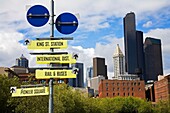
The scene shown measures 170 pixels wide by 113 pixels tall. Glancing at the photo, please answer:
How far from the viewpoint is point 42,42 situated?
37.6 feet

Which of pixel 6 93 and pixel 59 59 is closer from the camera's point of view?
pixel 59 59

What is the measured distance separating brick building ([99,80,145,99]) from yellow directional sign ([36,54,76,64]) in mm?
139646

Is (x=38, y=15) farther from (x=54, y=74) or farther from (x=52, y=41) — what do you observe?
(x=54, y=74)

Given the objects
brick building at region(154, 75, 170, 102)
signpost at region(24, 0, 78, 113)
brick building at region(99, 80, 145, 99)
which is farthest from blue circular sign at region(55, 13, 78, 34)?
brick building at region(99, 80, 145, 99)

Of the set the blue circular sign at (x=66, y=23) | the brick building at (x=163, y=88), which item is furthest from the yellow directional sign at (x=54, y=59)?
the brick building at (x=163, y=88)

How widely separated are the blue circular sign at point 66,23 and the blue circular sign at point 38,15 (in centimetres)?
42

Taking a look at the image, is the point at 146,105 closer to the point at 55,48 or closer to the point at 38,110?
the point at 38,110

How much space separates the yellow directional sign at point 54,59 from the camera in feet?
37.2

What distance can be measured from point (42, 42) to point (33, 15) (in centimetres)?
92

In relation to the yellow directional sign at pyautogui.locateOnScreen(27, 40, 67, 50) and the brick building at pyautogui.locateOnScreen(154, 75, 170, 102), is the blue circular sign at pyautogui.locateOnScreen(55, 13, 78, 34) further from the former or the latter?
the brick building at pyautogui.locateOnScreen(154, 75, 170, 102)

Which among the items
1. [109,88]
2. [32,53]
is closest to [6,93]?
[32,53]

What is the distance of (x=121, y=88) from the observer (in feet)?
518

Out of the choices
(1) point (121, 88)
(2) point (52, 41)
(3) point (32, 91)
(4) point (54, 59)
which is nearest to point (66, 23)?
(2) point (52, 41)

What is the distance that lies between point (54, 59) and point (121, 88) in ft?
486
